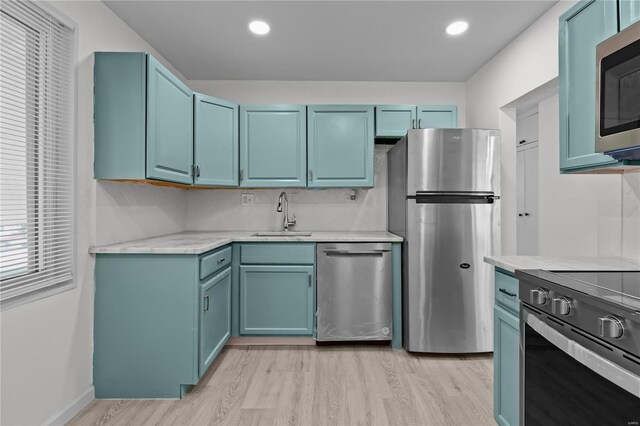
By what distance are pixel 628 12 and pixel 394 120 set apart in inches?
79.5

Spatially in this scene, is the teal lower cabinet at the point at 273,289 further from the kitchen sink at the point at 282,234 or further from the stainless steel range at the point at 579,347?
the stainless steel range at the point at 579,347

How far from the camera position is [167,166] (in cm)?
239

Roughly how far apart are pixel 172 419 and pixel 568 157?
97.8 inches

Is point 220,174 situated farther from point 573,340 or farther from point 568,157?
point 573,340

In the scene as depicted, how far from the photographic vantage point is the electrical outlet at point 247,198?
357 centimetres

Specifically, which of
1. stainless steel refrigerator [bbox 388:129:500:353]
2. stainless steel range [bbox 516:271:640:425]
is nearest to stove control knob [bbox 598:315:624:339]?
stainless steel range [bbox 516:271:640:425]

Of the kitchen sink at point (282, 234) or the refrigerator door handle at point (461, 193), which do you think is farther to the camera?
the kitchen sink at point (282, 234)

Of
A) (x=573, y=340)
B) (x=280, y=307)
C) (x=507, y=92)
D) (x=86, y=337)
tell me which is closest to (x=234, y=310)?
(x=280, y=307)

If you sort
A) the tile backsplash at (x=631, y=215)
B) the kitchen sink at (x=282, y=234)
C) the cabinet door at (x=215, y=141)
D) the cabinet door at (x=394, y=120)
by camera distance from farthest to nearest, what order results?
Result: the cabinet door at (x=394, y=120) → the kitchen sink at (x=282, y=234) → the cabinet door at (x=215, y=141) → the tile backsplash at (x=631, y=215)

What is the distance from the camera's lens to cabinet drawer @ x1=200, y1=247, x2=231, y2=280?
2.23 meters

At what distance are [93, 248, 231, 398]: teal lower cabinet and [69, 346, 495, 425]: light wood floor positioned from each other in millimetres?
121

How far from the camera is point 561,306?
115 cm

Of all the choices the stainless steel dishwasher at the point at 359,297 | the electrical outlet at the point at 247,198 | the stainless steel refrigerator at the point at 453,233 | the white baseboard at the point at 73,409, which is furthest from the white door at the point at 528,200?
the white baseboard at the point at 73,409

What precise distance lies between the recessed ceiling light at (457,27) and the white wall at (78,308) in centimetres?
236
